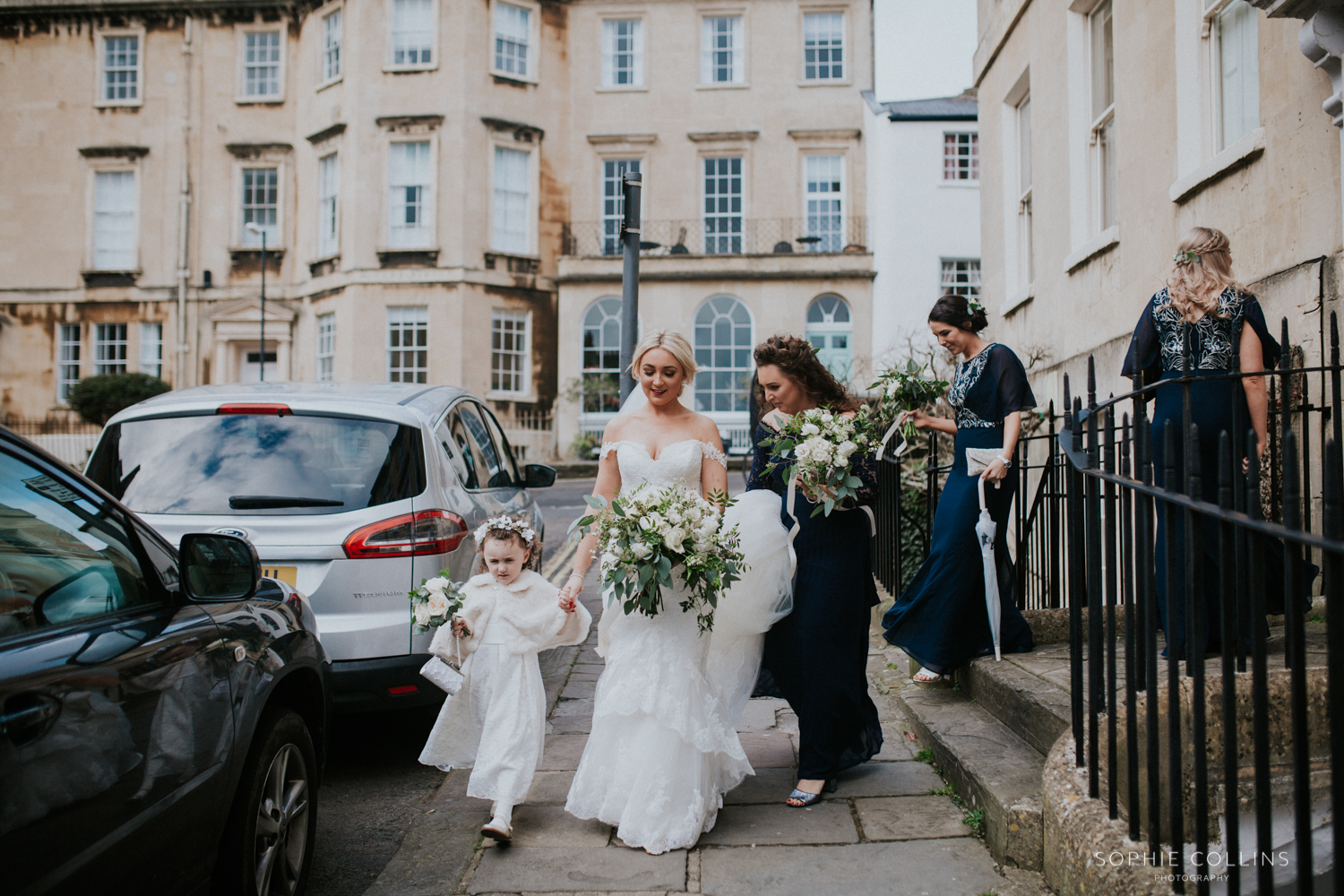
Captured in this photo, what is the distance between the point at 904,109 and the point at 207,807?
22.8m

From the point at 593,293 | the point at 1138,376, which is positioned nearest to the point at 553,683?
the point at 1138,376

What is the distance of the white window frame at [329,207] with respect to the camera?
2352 centimetres

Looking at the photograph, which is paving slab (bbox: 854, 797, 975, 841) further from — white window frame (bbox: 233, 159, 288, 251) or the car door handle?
white window frame (bbox: 233, 159, 288, 251)

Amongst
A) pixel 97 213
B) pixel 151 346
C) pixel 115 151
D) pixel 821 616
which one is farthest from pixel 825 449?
pixel 97 213

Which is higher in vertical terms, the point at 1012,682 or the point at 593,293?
the point at 593,293

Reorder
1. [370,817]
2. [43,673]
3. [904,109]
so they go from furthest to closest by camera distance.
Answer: [904,109]
[370,817]
[43,673]

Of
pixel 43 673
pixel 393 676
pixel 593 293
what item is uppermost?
pixel 593 293

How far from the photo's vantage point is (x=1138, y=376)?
13.7 ft

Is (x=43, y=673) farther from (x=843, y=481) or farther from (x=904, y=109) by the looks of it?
(x=904, y=109)

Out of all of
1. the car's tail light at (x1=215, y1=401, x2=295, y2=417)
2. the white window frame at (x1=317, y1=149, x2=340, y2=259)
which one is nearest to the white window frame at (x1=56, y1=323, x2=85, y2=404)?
the white window frame at (x1=317, y1=149, x2=340, y2=259)

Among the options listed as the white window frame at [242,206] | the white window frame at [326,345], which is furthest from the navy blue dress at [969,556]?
the white window frame at [242,206]

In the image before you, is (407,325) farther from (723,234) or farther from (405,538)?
(405,538)

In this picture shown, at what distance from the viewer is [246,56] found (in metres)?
24.6

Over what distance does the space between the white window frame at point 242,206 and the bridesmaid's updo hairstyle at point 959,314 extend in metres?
23.3
